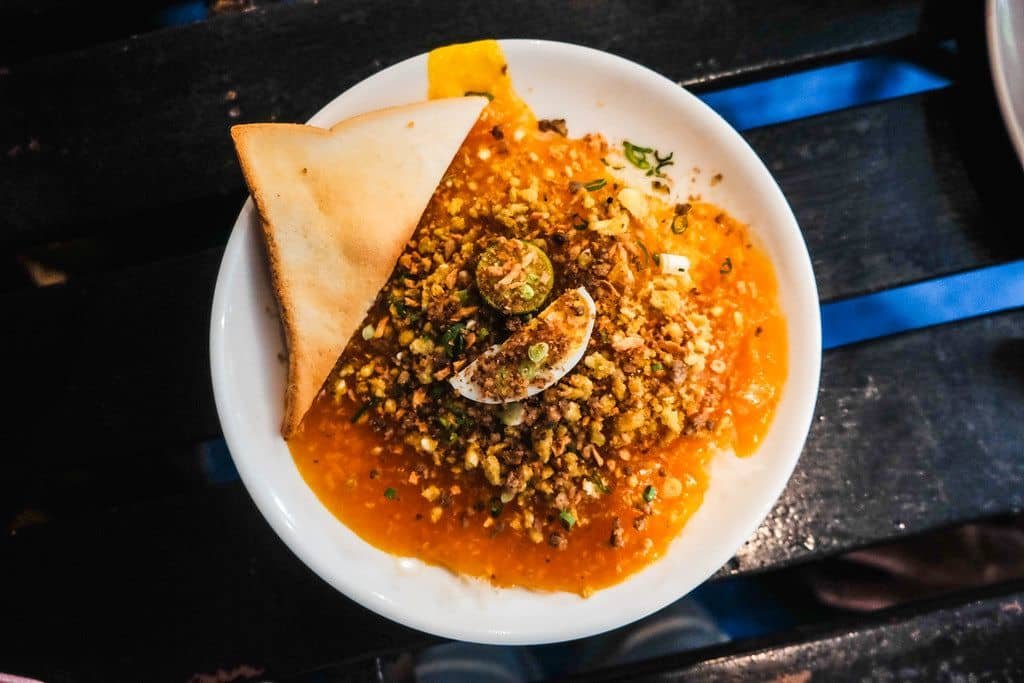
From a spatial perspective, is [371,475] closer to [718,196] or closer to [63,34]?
[718,196]

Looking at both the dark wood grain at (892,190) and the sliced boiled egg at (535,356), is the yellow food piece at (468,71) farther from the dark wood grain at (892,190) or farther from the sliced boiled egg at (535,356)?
the dark wood grain at (892,190)

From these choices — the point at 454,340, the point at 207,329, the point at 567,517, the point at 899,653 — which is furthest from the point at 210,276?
the point at 899,653

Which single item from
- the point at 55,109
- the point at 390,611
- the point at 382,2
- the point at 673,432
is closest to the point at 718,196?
the point at 673,432

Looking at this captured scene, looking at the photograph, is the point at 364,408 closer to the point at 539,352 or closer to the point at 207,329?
the point at 539,352

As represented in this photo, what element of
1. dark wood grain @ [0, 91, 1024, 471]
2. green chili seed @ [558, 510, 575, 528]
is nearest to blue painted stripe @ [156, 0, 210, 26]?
dark wood grain @ [0, 91, 1024, 471]

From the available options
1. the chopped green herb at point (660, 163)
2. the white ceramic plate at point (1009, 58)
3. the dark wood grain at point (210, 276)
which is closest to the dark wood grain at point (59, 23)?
the dark wood grain at point (210, 276)

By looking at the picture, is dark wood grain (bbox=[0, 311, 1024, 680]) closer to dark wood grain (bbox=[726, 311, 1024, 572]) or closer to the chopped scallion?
dark wood grain (bbox=[726, 311, 1024, 572])
